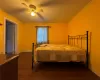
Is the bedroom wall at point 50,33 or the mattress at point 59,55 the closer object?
the mattress at point 59,55

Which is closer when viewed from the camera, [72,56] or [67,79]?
[67,79]

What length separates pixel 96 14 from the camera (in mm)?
3859

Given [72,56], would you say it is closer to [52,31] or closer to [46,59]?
[46,59]

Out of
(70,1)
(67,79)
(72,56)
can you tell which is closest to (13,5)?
(70,1)

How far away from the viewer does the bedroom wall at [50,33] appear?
9.48m

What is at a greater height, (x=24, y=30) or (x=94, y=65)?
(x=24, y=30)

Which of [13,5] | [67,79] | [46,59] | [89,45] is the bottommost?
[67,79]

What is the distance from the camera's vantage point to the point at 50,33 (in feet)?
31.2

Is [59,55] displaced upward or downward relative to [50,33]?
downward

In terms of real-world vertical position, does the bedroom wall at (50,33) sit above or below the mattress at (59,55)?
Answer: above

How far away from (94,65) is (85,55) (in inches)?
18.7

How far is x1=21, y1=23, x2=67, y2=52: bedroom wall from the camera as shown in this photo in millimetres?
9484

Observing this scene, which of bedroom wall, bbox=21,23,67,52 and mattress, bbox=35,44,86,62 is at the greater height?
bedroom wall, bbox=21,23,67,52

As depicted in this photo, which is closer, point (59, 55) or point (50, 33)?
point (59, 55)
